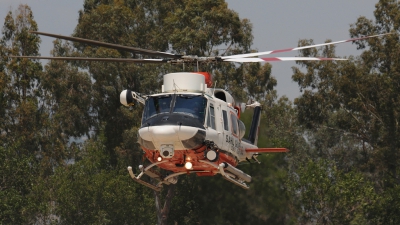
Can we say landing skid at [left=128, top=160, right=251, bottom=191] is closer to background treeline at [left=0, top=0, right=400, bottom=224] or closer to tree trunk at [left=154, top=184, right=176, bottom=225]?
background treeline at [left=0, top=0, right=400, bottom=224]

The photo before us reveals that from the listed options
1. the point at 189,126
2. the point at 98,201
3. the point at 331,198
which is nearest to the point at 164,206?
the point at 98,201

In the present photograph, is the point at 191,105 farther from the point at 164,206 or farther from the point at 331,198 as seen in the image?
the point at 164,206

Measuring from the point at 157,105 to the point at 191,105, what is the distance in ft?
2.34

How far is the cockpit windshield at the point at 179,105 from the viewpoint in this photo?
17.3 m

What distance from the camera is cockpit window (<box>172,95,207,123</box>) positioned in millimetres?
17328

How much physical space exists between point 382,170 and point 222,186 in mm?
8705

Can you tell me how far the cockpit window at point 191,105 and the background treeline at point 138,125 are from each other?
1824 cm

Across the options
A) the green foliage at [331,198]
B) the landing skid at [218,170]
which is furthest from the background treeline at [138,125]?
the landing skid at [218,170]

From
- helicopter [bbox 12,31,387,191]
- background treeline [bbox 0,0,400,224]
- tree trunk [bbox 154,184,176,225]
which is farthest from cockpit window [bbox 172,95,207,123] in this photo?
tree trunk [bbox 154,184,176,225]

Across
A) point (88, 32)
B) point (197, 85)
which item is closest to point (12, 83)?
point (88, 32)

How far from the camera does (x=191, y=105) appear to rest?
17453 mm

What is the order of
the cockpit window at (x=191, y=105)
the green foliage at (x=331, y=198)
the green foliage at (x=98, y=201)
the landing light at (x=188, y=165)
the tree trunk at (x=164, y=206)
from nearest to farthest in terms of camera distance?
1. the cockpit window at (x=191, y=105)
2. the landing light at (x=188, y=165)
3. the green foliage at (x=331, y=198)
4. the tree trunk at (x=164, y=206)
5. the green foliage at (x=98, y=201)

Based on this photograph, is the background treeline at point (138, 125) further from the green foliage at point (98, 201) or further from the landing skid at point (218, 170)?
the landing skid at point (218, 170)

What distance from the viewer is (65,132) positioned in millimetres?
46094
